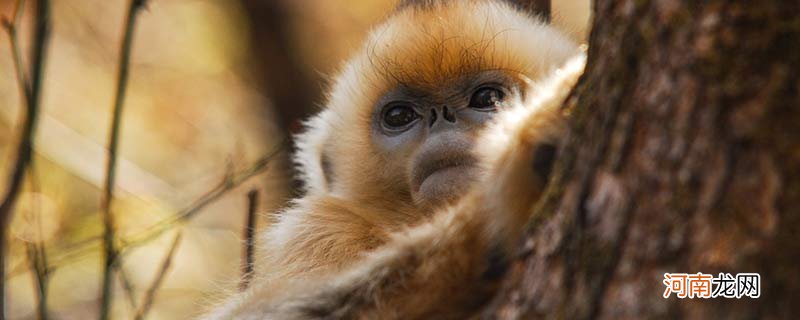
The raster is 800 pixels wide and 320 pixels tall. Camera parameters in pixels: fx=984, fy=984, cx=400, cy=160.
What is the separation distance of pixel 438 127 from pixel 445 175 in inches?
15.1

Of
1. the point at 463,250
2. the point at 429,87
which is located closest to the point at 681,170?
the point at 463,250

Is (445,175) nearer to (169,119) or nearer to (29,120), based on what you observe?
(29,120)

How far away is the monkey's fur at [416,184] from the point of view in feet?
6.82

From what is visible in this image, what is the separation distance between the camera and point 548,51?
4.00 meters

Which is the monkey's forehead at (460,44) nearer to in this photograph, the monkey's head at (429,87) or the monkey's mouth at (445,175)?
the monkey's head at (429,87)

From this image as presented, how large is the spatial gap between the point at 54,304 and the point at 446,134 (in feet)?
16.8

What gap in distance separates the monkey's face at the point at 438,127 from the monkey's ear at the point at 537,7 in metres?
0.71

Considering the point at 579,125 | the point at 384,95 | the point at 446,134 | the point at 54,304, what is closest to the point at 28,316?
the point at 54,304

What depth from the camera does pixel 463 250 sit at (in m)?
2.14

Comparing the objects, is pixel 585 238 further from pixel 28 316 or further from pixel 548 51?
pixel 28 316

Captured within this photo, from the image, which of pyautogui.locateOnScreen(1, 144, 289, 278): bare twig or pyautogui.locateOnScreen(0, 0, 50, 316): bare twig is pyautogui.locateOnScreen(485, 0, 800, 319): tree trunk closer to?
pyautogui.locateOnScreen(0, 0, 50, 316): bare twig

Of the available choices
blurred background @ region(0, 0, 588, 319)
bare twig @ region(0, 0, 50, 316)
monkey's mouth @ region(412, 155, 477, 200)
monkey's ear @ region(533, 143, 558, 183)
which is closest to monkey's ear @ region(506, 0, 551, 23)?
monkey's mouth @ region(412, 155, 477, 200)

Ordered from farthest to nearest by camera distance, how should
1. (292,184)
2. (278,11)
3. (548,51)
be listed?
(278,11), (292,184), (548,51)

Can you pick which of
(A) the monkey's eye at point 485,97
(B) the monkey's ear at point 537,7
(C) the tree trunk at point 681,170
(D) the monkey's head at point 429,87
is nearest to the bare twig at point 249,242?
(D) the monkey's head at point 429,87
